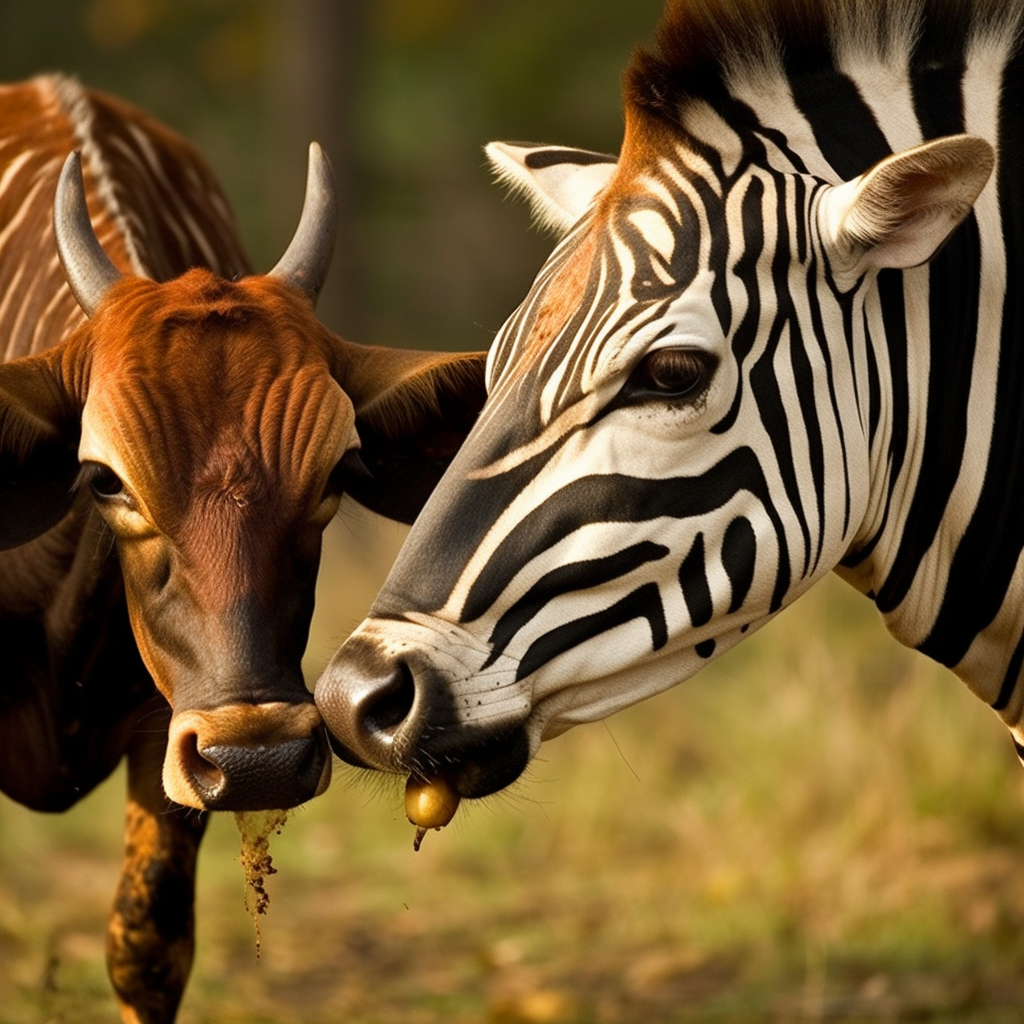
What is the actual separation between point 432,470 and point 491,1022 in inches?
98.7

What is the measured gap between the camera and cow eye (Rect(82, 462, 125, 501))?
4133 mm

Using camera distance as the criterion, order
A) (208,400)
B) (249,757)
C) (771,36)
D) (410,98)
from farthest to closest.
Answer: (410,98) → (208,400) → (249,757) → (771,36)

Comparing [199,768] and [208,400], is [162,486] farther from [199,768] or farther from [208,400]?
[199,768]

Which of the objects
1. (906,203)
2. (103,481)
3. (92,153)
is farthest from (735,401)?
(92,153)

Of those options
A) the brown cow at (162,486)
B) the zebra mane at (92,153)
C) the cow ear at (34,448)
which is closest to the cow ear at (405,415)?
the brown cow at (162,486)

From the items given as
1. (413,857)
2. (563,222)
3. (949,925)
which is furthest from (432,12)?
(563,222)

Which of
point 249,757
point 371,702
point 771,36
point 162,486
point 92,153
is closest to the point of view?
point 371,702

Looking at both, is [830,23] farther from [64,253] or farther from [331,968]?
[331,968]

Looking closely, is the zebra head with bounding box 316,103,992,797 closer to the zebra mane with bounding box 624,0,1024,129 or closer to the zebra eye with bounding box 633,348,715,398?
the zebra eye with bounding box 633,348,715,398

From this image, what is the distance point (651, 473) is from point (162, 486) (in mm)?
1229

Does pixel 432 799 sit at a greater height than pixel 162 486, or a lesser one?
lesser

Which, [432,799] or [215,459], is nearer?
[432,799]

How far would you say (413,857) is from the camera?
828cm

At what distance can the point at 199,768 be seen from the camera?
153 inches
